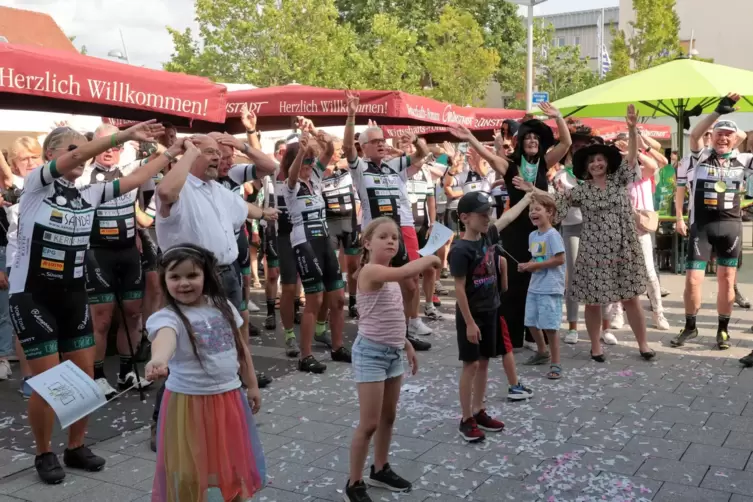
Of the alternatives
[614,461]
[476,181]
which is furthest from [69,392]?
[476,181]

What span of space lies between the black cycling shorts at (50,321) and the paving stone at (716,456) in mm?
3721

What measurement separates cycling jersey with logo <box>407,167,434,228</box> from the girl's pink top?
6.08 meters

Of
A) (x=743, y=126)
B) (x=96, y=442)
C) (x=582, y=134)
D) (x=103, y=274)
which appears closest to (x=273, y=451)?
(x=96, y=442)

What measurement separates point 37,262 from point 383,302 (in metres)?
2.07

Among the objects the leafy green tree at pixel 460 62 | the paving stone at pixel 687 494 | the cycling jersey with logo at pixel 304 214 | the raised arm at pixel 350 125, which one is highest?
the leafy green tree at pixel 460 62

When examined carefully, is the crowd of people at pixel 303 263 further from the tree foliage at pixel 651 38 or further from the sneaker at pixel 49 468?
the tree foliage at pixel 651 38

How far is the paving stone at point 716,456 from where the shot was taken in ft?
14.8

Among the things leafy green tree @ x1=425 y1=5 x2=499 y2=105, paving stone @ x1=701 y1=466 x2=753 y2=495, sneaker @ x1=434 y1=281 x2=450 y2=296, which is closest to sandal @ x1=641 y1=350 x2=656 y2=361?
paving stone @ x1=701 y1=466 x2=753 y2=495

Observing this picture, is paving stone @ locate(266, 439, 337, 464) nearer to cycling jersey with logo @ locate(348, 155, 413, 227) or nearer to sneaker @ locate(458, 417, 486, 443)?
sneaker @ locate(458, 417, 486, 443)

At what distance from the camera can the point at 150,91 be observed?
5176 mm

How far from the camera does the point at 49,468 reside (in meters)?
4.46

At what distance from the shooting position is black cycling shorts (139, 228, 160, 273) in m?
7.18

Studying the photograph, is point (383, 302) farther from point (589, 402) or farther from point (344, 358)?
point (344, 358)

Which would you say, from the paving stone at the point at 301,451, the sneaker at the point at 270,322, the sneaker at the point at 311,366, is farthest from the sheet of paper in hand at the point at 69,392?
the sneaker at the point at 270,322
